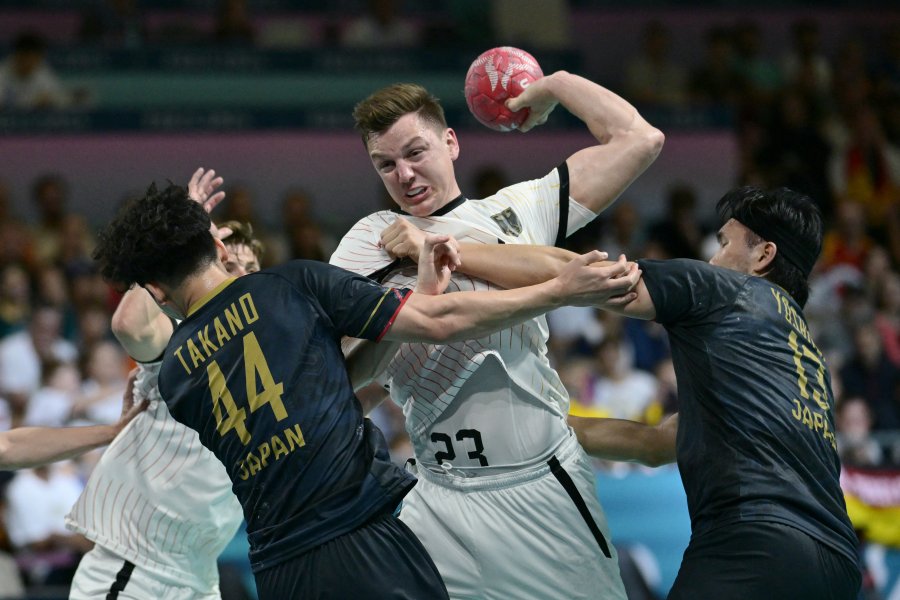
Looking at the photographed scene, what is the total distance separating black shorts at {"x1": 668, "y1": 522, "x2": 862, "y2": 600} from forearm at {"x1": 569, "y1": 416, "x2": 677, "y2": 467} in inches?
35.0

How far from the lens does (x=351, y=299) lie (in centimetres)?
480

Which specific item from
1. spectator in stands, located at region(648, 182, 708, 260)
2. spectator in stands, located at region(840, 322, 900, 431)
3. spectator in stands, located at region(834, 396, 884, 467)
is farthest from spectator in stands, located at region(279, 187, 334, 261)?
spectator in stands, located at region(840, 322, 900, 431)

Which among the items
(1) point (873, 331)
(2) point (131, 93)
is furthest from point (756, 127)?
(2) point (131, 93)

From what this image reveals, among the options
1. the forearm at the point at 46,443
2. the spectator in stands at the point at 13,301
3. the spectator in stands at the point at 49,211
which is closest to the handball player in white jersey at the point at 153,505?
the forearm at the point at 46,443

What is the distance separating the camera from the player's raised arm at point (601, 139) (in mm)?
5555

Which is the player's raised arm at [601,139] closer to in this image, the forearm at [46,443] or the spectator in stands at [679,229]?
the forearm at [46,443]

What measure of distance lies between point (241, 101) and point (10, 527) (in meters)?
6.18

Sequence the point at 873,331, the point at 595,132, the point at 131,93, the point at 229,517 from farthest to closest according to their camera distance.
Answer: the point at 131,93 < the point at 873,331 < the point at 229,517 < the point at 595,132

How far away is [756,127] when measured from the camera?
15.7 m

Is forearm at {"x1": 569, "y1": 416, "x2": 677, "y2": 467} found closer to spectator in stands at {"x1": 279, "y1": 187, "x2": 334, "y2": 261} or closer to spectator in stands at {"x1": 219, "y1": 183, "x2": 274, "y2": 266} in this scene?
spectator in stands at {"x1": 279, "y1": 187, "x2": 334, "y2": 261}

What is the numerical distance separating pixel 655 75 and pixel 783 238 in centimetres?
1068

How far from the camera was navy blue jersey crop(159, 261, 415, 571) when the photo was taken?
4.72 m

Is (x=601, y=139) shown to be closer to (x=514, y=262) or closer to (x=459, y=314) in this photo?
(x=514, y=262)

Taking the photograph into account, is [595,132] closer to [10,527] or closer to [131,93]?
[10,527]
